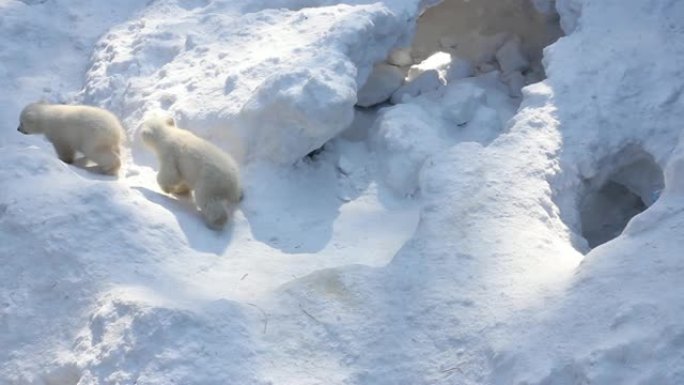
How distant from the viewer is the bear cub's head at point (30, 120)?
3672mm

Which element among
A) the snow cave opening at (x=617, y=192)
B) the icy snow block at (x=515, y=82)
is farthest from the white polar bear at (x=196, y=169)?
the icy snow block at (x=515, y=82)

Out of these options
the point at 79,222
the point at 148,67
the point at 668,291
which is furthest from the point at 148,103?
the point at 668,291

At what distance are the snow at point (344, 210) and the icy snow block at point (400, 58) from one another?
16 mm

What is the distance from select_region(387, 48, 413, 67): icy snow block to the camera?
4.46 metres

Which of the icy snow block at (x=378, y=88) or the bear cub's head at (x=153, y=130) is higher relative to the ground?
the bear cub's head at (x=153, y=130)

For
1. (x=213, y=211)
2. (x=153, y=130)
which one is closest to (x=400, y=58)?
(x=153, y=130)

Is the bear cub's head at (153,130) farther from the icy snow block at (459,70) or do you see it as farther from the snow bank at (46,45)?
the icy snow block at (459,70)

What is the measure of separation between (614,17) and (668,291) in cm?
176

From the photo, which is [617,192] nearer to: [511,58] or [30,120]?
[511,58]

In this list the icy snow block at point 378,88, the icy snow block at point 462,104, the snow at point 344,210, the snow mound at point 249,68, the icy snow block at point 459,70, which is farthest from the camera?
the icy snow block at point 459,70

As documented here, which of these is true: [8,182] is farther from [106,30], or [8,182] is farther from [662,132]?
[662,132]

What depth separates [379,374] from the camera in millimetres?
2734

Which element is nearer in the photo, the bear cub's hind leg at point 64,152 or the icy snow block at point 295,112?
the icy snow block at point 295,112

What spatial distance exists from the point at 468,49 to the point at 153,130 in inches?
76.6
